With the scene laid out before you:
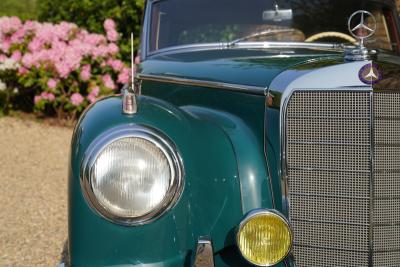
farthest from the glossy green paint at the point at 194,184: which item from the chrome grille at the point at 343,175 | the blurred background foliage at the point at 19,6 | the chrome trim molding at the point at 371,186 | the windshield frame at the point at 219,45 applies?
the blurred background foliage at the point at 19,6

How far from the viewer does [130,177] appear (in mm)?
2008

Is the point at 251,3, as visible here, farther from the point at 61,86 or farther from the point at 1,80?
the point at 1,80

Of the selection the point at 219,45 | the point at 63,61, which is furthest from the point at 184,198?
the point at 63,61

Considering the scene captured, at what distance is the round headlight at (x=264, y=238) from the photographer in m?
2.06

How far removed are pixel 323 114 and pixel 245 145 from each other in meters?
0.32

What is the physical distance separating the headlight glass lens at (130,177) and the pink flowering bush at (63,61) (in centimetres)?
591

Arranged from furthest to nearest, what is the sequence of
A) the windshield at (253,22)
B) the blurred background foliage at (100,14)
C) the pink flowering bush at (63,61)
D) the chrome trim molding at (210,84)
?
the blurred background foliage at (100,14)
the pink flowering bush at (63,61)
the windshield at (253,22)
the chrome trim molding at (210,84)

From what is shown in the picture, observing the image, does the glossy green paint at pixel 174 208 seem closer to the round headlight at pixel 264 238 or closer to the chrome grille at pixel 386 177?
the round headlight at pixel 264 238

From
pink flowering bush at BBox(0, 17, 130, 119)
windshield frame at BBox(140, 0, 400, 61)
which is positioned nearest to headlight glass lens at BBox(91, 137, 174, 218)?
windshield frame at BBox(140, 0, 400, 61)

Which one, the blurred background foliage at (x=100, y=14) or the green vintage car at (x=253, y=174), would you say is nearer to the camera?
the green vintage car at (x=253, y=174)

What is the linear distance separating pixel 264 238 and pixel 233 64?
3.14 ft

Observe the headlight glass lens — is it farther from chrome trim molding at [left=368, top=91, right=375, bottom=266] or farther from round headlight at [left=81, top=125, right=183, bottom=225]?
chrome trim molding at [left=368, top=91, right=375, bottom=266]

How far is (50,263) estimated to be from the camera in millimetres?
3988

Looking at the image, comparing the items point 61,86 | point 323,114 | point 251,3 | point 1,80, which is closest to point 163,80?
point 251,3
